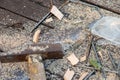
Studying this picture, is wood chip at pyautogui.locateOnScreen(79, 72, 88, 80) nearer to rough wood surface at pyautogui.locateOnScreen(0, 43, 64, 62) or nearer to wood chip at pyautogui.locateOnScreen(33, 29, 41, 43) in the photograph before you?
rough wood surface at pyautogui.locateOnScreen(0, 43, 64, 62)

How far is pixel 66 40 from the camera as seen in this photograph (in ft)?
12.8

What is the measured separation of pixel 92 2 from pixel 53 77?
137 cm

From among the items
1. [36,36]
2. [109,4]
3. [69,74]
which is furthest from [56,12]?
[69,74]

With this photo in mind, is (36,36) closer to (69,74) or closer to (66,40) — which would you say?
(66,40)

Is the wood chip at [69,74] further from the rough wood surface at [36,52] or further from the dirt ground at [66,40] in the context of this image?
the rough wood surface at [36,52]

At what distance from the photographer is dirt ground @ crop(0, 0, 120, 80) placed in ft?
11.6

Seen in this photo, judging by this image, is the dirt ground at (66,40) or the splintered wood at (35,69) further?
the dirt ground at (66,40)

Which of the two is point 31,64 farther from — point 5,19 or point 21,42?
point 5,19

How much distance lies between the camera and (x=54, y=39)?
12.8 ft

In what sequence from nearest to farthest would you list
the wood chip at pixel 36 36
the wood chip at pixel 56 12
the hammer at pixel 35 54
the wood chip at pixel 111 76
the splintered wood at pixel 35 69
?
the splintered wood at pixel 35 69, the hammer at pixel 35 54, the wood chip at pixel 111 76, the wood chip at pixel 36 36, the wood chip at pixel 56 12

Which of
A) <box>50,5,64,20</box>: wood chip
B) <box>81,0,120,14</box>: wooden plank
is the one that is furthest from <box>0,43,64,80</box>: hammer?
<box>81,0,120,14</box>: wooden plank

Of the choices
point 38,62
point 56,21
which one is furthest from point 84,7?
point 38,62

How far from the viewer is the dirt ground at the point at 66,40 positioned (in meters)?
3.53

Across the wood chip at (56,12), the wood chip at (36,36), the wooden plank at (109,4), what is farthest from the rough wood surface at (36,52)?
the wooden plank at (109,4)
